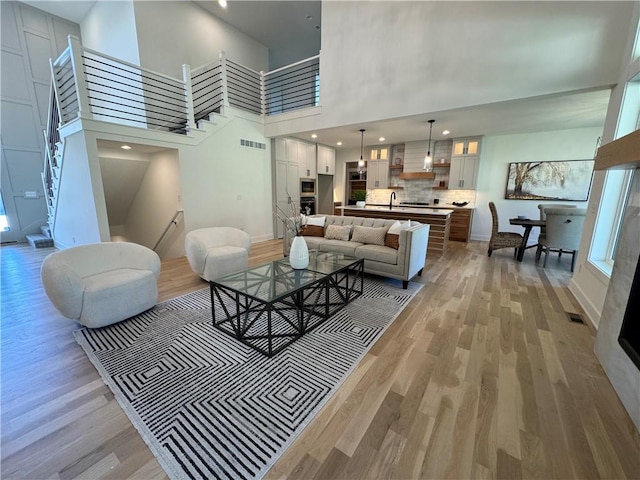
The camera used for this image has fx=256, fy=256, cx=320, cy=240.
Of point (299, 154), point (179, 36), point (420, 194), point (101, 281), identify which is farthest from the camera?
point (420, 194)

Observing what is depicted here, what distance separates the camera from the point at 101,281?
241cm

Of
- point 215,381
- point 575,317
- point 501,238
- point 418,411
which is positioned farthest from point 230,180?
point 575,317

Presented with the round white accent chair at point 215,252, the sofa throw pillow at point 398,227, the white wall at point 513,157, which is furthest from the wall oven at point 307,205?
the white wall at point 513,157

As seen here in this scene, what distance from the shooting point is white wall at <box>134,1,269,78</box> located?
15.9ft

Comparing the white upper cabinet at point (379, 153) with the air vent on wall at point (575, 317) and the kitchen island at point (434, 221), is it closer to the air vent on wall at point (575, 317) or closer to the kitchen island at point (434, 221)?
the kitchen island at point (434, 221)

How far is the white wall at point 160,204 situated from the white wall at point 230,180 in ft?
0.83

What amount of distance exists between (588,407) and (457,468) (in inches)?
42.9

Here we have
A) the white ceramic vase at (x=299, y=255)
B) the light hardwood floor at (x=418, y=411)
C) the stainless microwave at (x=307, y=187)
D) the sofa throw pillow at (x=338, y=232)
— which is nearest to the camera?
the light hardwood floor at (x=418, y=411)

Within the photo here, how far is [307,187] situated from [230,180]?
242 centimetres

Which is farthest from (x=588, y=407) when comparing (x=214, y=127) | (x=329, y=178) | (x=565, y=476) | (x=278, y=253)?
(x=329, y=178)

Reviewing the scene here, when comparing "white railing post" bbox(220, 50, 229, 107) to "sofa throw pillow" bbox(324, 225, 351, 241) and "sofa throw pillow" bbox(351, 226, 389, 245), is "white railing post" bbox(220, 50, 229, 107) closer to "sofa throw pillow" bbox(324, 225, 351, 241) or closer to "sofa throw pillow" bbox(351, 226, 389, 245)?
"sofa throw pillow" bbox(324, 225, 351, 241)

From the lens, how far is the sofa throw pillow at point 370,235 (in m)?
3.85

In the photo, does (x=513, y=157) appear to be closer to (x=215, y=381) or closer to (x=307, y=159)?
(x=307, y=159)

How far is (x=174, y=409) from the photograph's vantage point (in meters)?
1.57
